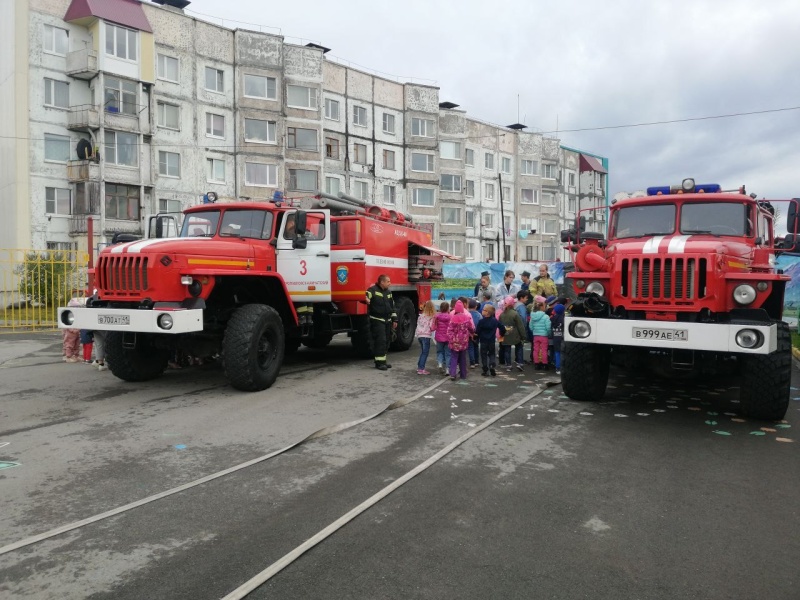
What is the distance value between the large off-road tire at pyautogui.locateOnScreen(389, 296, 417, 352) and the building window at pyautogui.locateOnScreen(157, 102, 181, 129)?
24205 mm

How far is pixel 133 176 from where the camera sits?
101 ft

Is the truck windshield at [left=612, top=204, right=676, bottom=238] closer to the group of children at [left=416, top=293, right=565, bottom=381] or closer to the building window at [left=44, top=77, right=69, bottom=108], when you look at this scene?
the group of children at [left=416, top=293, right=565, bottom=381]

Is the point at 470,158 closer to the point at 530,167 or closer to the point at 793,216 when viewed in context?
the point at 530,167

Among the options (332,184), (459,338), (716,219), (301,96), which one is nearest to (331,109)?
(301,96)

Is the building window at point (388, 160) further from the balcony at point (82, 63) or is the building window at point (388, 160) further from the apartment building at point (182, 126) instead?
the balcony at point (82, 63)

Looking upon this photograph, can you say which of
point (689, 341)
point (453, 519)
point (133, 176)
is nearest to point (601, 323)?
point (689, 341)

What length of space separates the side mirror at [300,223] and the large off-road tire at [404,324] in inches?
153

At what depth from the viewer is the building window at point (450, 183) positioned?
4653 cm

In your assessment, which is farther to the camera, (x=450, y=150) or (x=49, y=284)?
(x=450, y=150)

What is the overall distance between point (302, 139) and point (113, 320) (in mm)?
30924

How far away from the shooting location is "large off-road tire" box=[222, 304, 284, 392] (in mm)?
8328

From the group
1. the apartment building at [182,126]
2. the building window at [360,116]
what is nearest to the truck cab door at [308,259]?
the apartment building at [182,126]

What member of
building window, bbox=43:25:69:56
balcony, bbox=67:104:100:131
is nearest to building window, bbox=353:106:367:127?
balcony, bbox=67:104:100:131

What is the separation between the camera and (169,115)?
32.7 meters
